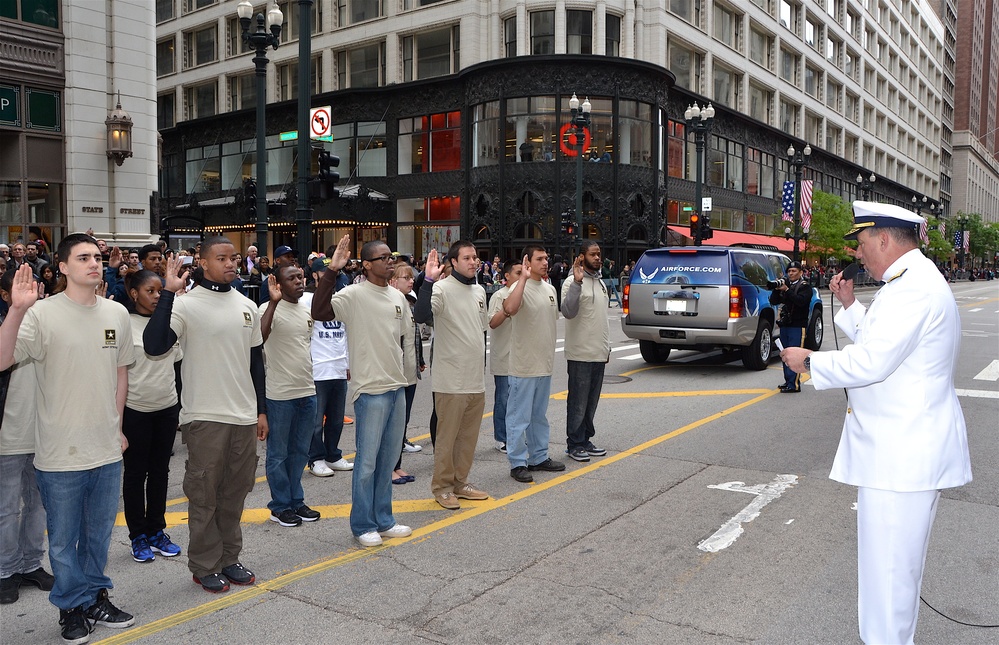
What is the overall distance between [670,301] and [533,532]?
854cm

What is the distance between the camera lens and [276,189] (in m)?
44.8

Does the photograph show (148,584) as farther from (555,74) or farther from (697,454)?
(555,74)

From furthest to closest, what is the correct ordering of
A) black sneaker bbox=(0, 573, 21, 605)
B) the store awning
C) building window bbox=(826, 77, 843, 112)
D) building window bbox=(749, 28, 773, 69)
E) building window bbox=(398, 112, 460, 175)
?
building window bbox=(826, 77, 843, 112)
building window bbox=(749, 28, 773, 69)
the store awning
building window bbox=(398, 112, 460, 175)
black sneaker bbox=(0, 573, 21, 605)

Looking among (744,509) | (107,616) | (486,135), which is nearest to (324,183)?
(744,509)

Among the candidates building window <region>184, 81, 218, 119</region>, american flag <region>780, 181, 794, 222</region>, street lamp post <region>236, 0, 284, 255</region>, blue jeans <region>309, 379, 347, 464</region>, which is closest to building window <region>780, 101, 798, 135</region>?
american flag <region>780, 181, 794, 222</region>

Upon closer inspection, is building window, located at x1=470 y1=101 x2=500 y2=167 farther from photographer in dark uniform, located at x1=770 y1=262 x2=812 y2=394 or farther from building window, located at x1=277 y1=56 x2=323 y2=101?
photographer in dark uniform, located at x1=770 y1=262 x2=812 y2=394

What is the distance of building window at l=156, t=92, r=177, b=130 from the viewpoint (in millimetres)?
52688

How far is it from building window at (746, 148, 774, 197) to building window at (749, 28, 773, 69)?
5450mm

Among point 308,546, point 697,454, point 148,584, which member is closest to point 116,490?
point 148,584

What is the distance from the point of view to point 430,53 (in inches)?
1580

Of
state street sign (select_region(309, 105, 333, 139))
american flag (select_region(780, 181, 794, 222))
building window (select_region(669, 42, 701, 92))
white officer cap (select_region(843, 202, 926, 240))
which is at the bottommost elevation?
white officer cap (select_region(843, 202, 926, 240))

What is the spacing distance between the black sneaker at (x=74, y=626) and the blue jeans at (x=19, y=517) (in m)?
0.85

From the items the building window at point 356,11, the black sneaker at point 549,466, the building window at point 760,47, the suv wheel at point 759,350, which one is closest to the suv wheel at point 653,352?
the suv wheel at point 759,350

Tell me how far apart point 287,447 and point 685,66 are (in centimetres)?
3978
